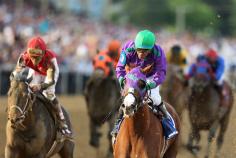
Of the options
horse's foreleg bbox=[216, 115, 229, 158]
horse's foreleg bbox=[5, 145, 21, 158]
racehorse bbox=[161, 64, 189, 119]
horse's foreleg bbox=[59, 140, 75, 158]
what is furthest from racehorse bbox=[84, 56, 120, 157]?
horse's foreleg bbox=[5, 145, 21, 158]

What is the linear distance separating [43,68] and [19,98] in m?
1.29

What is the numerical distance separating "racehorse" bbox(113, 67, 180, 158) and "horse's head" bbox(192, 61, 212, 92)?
563 cm

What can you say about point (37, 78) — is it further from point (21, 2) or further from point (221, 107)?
point (21, 2)

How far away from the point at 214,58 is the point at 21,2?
1768 cm

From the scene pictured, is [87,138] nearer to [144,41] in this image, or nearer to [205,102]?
[205,102]

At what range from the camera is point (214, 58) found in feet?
48.7

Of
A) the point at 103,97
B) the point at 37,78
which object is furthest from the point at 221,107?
the point at 37,78

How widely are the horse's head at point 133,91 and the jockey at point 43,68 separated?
190 cm

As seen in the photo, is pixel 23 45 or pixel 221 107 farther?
pixel 23 45

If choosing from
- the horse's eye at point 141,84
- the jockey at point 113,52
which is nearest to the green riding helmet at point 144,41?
the horse's eye at point 141,84

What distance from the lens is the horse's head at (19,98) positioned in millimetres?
8969

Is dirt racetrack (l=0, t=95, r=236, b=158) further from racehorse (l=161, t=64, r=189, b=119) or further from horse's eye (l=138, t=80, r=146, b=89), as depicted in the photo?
horse's eye (l=138, t=80, r=146, b=89)

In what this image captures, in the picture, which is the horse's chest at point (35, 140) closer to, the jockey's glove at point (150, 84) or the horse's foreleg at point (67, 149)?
the horse's foreleg at point (67, 149)

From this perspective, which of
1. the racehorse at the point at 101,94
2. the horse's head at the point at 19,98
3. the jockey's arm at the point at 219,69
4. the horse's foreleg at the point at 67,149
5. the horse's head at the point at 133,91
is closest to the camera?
the horse's head at the point at 133,91
